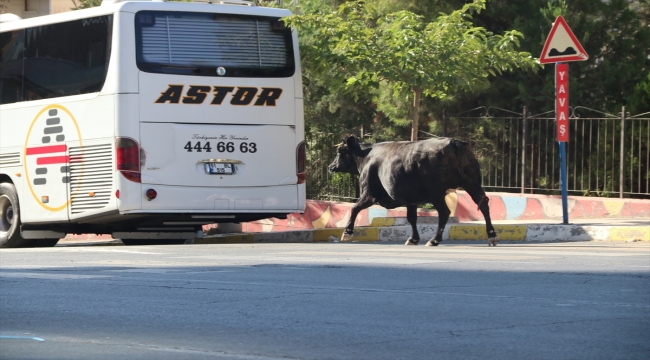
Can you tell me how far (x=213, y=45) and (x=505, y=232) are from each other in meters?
5.20

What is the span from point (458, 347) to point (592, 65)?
14367mm

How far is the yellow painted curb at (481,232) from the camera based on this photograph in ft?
53.8

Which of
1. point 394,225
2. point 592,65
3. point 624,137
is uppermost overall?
point 592,65

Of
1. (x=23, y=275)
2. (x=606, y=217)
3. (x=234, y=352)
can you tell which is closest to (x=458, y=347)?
(x=234, y=352)

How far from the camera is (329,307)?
25.7 feet

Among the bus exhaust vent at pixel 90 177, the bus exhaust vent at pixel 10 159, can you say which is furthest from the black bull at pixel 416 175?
the bus exhaust vent at pixel 10 159

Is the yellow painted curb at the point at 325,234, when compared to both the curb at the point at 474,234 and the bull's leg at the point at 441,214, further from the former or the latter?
the bull's leg at the point at 441,214

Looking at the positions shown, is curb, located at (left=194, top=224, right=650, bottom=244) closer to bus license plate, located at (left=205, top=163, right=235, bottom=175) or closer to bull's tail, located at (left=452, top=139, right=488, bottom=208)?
bull's tail, located at (left=452, top=139, right=488, bottom=208)

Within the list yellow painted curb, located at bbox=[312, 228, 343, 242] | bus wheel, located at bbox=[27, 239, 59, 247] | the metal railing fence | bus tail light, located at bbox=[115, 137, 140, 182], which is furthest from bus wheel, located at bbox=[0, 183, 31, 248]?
the metal railing fence

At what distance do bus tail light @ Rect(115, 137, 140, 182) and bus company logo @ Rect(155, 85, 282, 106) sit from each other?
0.71 metres

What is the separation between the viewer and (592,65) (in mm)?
19641

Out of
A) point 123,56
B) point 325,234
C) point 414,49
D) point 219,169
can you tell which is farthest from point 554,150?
point 123,56

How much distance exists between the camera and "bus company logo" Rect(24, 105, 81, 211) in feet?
52.7

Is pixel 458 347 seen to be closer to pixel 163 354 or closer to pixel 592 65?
pixel 163 354
